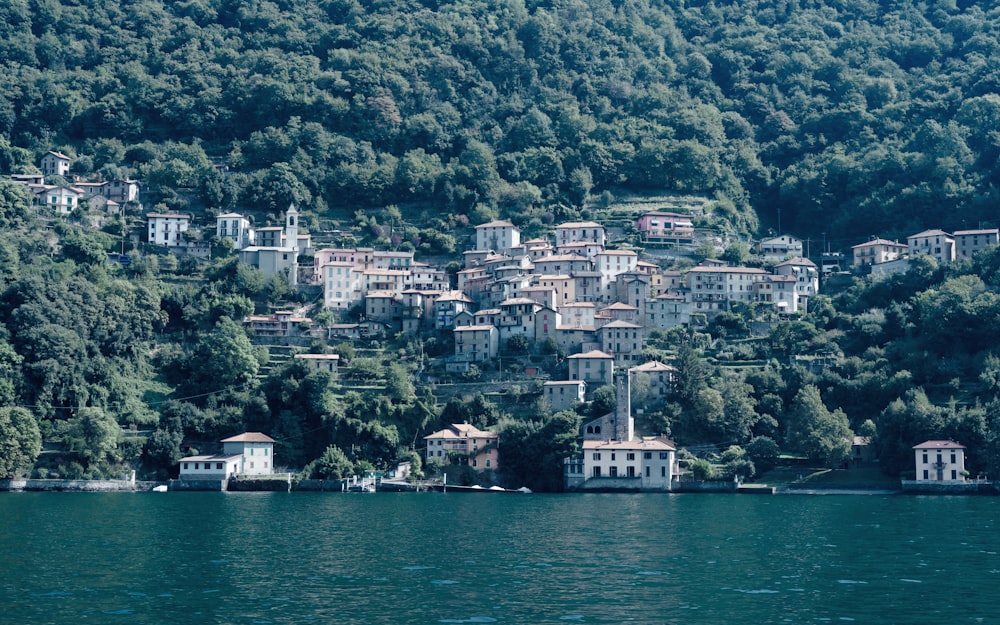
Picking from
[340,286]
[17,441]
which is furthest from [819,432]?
[17,441]

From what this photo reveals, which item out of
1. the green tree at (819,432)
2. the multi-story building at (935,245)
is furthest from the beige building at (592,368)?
the multi-story building at (935,245)

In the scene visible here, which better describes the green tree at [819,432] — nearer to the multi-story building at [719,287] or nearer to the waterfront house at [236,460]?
the multi-story building at [719,287]

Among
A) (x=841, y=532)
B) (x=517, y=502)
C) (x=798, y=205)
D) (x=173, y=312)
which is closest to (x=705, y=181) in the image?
(x=798, y=205)

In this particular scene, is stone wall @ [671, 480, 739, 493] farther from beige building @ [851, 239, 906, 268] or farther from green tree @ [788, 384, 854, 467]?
beige building @ [851, 239, 906, 268]

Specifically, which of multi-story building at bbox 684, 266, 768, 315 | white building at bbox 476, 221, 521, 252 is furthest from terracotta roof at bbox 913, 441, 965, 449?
white building at bbox 476, 221, 521, 252

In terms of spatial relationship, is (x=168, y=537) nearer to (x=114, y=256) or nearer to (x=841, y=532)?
(x=841, y=532)
